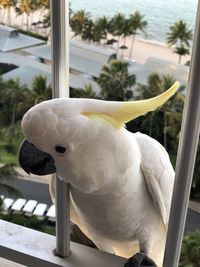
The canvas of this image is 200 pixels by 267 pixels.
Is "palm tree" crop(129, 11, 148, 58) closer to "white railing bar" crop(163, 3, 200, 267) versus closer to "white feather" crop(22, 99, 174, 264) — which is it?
"white feather" crop(22, 99, 174, 264)

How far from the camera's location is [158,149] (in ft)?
2.53

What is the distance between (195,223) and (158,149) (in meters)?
0.90

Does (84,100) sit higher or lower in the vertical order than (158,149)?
higher

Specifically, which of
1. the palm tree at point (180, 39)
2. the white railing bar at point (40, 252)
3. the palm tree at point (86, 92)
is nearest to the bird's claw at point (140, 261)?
the white railing bar at point (40, 252)

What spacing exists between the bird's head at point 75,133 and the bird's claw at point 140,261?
223 millimetres

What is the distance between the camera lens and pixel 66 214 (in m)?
0.73

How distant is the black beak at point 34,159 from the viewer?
597mm

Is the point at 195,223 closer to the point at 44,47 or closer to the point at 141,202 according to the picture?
the point at 141,202

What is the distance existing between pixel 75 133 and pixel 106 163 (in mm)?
85

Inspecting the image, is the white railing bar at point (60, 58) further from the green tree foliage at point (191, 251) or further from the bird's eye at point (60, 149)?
the green tree foliage at point (191, 251)

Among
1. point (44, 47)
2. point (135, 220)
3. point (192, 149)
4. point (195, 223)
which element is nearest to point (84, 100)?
point (192, 149)

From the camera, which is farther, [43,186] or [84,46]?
[84,46]

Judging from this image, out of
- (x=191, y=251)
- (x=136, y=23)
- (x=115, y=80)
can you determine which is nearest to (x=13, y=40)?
(x=115, y=80)

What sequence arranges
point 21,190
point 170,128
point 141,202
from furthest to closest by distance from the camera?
point 21,190, point 170,128, point 141,202
